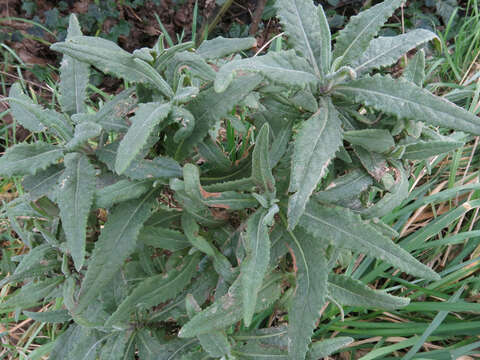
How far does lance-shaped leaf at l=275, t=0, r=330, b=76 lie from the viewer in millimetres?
1075

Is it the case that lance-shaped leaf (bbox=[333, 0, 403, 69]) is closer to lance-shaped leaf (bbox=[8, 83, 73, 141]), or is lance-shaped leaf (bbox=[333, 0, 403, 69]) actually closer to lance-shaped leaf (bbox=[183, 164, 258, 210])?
lance-shaped leaf (bbox=[183, 164, 258, 210])

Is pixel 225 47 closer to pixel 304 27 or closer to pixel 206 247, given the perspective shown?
pixel 304 27

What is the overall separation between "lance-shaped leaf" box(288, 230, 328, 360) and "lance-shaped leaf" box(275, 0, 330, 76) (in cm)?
44

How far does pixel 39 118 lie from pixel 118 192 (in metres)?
0.30

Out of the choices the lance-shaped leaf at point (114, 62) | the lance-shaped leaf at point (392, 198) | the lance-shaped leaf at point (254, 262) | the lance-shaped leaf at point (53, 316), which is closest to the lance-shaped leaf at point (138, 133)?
the lance-shaped leaf at point (114, 62)

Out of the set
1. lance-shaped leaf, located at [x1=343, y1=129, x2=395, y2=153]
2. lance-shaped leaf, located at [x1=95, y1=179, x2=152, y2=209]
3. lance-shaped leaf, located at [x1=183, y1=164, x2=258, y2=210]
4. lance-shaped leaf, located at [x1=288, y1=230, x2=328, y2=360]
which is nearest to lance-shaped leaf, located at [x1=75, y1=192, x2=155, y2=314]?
lance-shaped leaf, located at [x1=95, y1=179, x2=152, y2=209]

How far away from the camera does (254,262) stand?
1002 mm

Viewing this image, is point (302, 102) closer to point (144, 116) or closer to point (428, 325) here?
point (144, 116)

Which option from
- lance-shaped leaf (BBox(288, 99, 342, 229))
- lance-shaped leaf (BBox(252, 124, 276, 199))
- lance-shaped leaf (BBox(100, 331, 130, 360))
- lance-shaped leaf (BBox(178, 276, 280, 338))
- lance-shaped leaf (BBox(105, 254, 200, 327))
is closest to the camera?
lance-shaped leaf (BBox(288, 99, 342, 229))

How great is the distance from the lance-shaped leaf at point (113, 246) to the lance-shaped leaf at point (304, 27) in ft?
1.85

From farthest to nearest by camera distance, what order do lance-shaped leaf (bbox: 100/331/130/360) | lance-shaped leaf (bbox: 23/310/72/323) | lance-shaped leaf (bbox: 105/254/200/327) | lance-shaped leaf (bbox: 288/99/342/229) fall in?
lance-shaped leaf (bbox: 23/310/72/323) → lance-shaped leaf (bbox: 100/331/130/360) → lance-shaped leaf (bbox: 105/254/200/327) → lance-shaped leaf (bbox: 288/99/342/229)

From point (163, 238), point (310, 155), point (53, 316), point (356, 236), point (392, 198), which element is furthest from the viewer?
point (53, 316)

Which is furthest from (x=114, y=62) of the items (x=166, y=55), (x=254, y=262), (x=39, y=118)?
(x=254, y=262)

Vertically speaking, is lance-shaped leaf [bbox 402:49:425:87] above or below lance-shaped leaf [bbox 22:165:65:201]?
A: above
